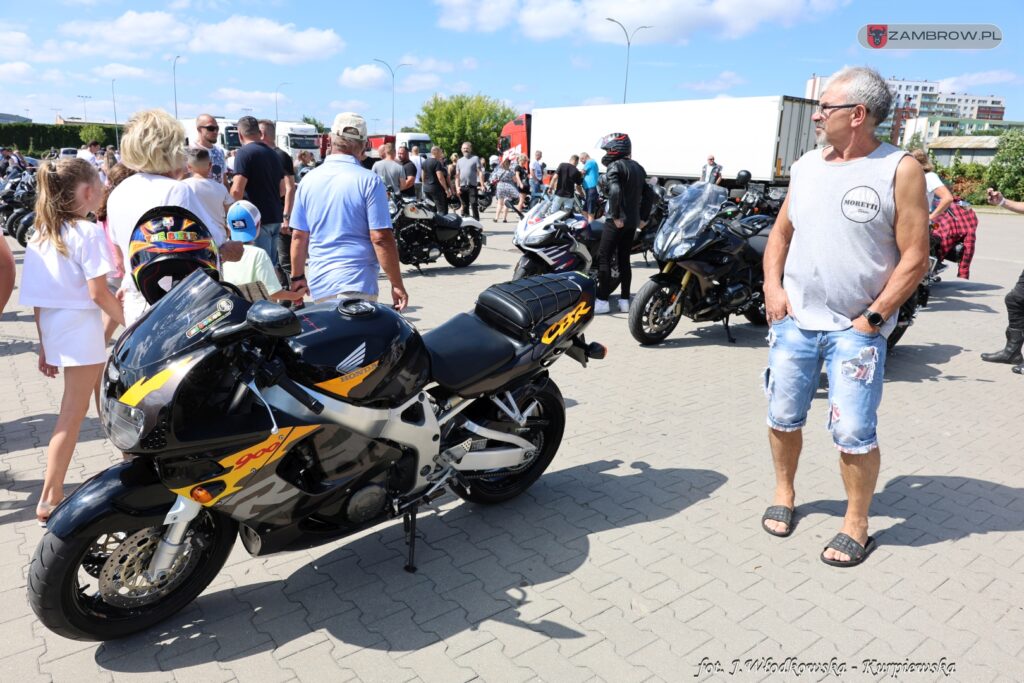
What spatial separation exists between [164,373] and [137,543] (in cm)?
72

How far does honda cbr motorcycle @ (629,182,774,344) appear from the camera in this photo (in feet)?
21.5

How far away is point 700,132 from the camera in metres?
22.9

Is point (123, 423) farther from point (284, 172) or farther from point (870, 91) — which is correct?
point (284, 172)

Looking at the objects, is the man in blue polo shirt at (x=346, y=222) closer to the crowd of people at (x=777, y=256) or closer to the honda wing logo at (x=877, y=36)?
the crowd of people at (x=777, y=256)

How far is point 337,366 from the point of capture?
2.57 meters

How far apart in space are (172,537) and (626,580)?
5.92 ft

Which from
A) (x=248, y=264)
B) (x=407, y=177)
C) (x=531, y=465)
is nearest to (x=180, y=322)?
(x=531, y=465)

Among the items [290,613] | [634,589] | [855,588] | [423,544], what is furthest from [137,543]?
[855,588]

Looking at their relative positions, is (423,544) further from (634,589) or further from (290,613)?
(634,589)

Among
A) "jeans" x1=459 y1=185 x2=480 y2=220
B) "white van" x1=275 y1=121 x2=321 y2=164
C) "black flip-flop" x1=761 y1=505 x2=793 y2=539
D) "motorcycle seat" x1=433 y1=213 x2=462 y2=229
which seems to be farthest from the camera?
"white van" x1=275 y1=121 x2=321 y2=164

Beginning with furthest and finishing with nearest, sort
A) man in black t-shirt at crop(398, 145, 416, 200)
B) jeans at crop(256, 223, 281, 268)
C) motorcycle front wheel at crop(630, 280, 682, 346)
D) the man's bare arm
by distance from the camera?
man in black t-shirt at crop(398, 145, 416, 200) → jeans at crop(256, 223, 281, 268) → motorcycle front wheel at crop(630, 280, 682, 346) → the man's bare arm

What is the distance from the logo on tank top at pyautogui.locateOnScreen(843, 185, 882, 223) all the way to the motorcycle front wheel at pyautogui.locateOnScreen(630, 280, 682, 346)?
375 centimetres

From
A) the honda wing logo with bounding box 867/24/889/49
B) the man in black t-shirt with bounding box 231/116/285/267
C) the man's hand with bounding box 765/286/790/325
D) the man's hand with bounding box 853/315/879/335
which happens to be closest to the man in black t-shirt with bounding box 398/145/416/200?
the man in black t-shirt with bounding box 231/116/285/267

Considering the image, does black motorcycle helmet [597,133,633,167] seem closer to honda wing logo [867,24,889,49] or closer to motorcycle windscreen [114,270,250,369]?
motorcycle windscreen [114,270,250,369]
